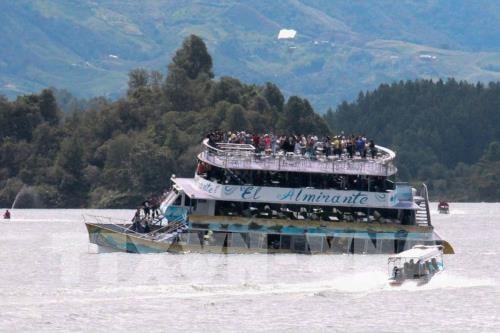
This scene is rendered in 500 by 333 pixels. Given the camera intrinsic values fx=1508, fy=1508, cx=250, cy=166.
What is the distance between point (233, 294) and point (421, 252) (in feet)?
39.1

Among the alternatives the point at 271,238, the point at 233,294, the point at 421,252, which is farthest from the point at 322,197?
the point at 233,294

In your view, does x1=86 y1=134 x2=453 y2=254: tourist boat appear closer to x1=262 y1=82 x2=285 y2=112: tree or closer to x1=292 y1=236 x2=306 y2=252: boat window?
x1=292 y1=236 x2=306 y2=252: boat window

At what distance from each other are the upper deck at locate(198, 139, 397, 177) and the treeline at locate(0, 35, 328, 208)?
3249 inches

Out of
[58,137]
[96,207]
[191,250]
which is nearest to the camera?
[191,250]

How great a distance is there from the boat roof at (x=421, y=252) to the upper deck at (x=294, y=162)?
5.31 m

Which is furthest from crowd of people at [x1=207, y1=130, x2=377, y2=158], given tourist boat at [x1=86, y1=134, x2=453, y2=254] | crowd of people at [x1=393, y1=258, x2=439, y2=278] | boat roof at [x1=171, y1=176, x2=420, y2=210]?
crowd of people at [x1=393, y1=258, x2=439, y2=278]

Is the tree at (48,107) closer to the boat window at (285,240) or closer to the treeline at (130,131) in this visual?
the treeline at (130,131)

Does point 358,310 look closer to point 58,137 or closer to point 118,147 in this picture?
point 118,147

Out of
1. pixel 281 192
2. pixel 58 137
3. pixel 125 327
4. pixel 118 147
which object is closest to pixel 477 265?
pixel 281 192

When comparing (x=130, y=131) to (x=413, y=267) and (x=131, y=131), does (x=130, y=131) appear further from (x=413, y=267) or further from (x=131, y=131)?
(x=413, y=267)

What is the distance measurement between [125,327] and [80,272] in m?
17.3

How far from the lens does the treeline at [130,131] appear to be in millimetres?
165375

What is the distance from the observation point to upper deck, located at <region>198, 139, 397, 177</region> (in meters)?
77.6

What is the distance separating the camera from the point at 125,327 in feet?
180
